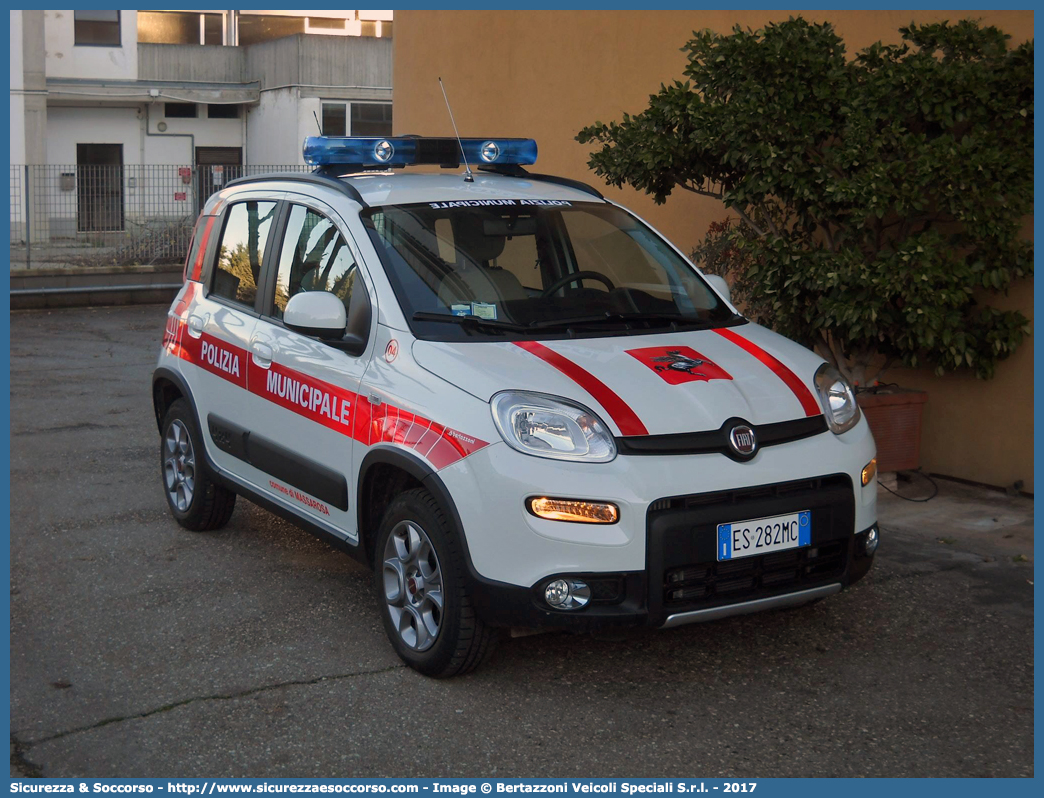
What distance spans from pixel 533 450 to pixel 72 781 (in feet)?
5.68

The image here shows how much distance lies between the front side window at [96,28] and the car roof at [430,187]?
2432 centimetres

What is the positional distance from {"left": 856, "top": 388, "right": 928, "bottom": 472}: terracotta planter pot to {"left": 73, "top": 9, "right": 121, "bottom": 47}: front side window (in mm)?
25099

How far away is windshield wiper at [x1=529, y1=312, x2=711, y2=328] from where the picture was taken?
4766 mm

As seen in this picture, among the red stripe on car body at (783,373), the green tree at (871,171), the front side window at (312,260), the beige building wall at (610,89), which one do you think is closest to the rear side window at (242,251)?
the front side window at (312,260)

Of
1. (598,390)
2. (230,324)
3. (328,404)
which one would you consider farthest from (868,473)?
(230,324)

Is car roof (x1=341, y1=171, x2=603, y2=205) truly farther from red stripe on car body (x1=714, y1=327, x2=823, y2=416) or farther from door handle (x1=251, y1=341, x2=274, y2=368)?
red stripe on car body (x1=714, y1=327, x2=823, y2=416)

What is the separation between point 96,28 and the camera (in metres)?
27.9

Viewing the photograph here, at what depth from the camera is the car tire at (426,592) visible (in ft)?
13.6

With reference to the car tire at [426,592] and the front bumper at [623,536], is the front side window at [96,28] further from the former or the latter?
the front bumper at [623,536]

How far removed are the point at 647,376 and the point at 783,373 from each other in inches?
23.3

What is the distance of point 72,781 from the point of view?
3.67 m

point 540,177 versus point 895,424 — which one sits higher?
point 540,177

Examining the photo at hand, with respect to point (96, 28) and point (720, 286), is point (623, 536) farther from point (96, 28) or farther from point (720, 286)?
point (96, 28)

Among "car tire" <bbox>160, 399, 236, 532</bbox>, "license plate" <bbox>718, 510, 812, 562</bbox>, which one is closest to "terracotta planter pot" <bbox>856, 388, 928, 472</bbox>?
"license plate" <bbox>718, 510, 812, 562</bbox>
